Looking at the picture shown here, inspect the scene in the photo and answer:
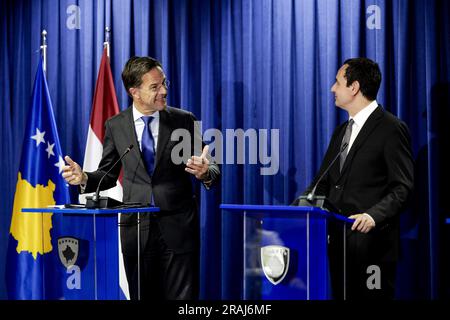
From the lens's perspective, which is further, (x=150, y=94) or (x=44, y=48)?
(x=44, y=48)

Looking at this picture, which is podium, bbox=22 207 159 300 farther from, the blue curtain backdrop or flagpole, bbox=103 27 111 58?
flagpole, bbox=103 27 111 58

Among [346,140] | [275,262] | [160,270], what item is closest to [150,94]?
[160,270]

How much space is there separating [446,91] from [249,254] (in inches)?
91.7

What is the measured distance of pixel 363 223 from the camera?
10.5 feet

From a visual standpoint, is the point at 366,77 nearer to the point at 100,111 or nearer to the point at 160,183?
the point at 160,183

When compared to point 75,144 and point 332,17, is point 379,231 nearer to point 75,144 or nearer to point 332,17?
point 332,17

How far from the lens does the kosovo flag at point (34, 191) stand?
16.6ft

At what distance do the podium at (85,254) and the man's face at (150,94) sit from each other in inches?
31.8

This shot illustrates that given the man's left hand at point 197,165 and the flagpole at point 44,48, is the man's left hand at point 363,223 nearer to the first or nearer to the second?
the man's left hand at point 197,165

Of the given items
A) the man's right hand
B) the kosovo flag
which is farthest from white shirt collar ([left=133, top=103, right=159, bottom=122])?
the kosovo flag

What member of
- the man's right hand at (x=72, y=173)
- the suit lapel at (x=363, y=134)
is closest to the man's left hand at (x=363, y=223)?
the suit lapel at (x=363, y=134)

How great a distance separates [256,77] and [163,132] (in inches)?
56.3

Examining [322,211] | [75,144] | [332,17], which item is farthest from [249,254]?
[75,144]

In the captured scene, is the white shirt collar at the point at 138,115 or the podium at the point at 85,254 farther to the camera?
the white shirt collar at the point at 138,115
